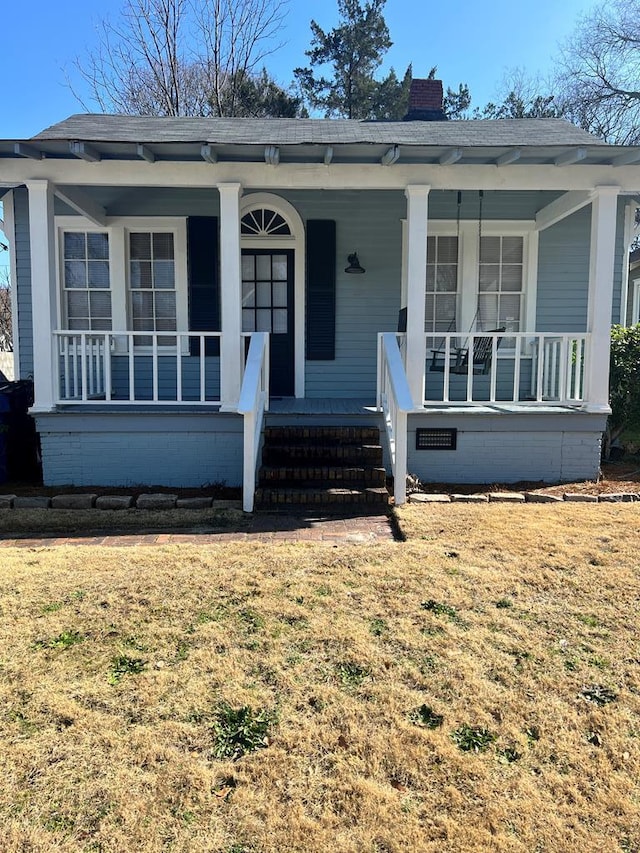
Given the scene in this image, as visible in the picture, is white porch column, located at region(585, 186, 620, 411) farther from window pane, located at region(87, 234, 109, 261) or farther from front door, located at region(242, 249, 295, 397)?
window pane, located at region(87, 234, 109, 261)

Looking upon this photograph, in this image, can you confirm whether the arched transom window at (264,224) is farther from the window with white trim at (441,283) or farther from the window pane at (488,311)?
the window pane at (488,311)

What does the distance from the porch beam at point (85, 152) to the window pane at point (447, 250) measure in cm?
418

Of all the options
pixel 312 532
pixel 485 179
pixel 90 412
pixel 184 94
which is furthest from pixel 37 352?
pixel 184 94

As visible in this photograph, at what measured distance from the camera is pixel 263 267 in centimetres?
735

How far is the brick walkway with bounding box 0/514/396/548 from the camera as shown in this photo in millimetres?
4195

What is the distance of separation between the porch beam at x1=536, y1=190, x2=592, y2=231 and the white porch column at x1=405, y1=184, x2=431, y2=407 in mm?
1700

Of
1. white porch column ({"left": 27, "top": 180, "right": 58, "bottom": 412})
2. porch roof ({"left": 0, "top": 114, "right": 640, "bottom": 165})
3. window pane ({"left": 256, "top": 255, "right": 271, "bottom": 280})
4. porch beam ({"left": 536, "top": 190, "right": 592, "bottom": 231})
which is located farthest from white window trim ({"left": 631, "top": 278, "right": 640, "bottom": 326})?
white porch column ({"left": 27, "top": 180, "right": 58, "bottom": 412})

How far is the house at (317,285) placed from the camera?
5.49 meters

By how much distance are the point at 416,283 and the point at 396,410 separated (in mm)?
1457

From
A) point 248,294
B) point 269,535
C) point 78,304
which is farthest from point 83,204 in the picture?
point 269,535

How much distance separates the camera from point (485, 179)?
5637mm

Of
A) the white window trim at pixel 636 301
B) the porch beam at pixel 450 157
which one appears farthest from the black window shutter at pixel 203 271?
the white window trim at pixel 636 301

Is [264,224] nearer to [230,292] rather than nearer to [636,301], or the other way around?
[230,292]

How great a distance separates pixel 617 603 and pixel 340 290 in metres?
5.23
